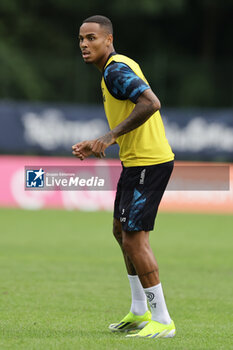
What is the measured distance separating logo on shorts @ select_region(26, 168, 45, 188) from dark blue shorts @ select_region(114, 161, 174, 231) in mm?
631

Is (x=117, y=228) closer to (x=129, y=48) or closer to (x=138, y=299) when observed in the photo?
(x=138, y=299)

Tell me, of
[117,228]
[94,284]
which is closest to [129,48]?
[94,284]

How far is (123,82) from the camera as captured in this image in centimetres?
591

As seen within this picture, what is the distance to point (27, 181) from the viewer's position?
20.5ft

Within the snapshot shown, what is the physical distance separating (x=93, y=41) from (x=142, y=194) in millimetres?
1213

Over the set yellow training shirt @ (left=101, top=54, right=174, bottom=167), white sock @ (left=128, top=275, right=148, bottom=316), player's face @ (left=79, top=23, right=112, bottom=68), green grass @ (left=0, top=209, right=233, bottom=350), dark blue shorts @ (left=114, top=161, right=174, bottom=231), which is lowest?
green grass @ (left=0, top=209, right=233, bottom=350)

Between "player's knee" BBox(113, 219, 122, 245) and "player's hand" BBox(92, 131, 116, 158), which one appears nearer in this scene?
"player's hand" BBox(92, 131, 116, 158)

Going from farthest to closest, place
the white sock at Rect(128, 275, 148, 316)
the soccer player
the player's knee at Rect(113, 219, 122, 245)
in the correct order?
the white sock at Rect(128, 275, 148, 316) → the player's knee at Rect(113, 219, 122, 245) → the soccer player

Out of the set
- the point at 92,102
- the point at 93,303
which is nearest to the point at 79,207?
the point at 92,102

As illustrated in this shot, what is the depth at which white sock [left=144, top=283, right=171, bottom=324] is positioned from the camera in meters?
6.19

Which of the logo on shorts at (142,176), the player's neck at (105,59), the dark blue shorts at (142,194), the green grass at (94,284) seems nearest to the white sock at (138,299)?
the green grass at (94,284)

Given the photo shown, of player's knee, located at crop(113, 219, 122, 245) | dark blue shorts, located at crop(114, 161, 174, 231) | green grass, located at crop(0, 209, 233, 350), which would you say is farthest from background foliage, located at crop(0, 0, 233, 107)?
dark blue shorts, located at crop(114, 161, 174, 231)

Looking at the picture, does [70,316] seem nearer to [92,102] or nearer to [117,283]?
[117,283]

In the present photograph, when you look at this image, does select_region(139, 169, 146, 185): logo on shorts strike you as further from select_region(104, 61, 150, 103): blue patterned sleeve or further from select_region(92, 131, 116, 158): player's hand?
select_region(104, 61, 150, 103): blue patterned sleeve
